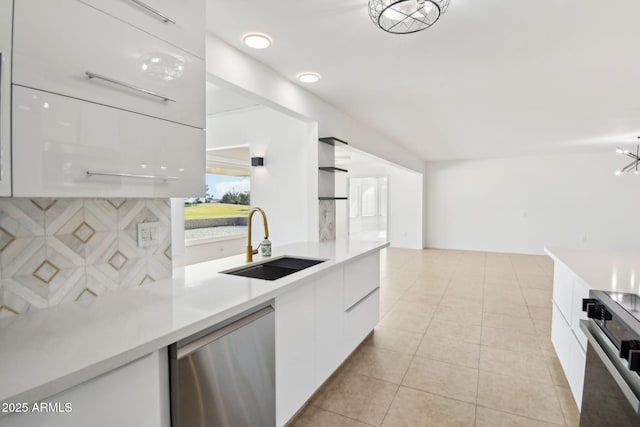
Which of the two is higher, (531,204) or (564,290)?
(531,204)

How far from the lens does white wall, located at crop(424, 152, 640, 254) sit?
22.8 ft

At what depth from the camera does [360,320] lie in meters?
2.68

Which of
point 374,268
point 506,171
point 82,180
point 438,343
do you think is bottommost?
point 438,343

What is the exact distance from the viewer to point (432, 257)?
7.36 m

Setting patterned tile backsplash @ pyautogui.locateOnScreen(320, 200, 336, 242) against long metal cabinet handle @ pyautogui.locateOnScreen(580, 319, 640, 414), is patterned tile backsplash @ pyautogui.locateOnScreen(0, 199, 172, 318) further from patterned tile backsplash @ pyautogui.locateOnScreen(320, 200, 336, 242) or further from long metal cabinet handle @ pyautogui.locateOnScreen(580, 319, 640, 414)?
long metal cabinet handle @ pyautogui.locateOnScreen(580, 319, 640, 414)

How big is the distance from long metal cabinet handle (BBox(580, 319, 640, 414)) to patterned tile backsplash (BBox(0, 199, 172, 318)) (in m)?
2.09

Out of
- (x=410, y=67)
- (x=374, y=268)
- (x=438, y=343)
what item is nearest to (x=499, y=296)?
(x=438, y=343)

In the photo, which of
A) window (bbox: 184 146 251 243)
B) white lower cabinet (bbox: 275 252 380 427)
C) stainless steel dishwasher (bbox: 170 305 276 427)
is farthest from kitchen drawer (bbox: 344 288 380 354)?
window (bbox: 184 146 251 243)

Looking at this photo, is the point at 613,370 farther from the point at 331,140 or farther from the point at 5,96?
the point at 331,140

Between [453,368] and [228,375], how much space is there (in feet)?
6.46

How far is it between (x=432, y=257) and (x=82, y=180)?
724 cm

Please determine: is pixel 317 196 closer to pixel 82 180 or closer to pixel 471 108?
pixel 471 108

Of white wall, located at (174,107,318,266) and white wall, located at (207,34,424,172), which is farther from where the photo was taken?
white wall, located at (174,107,318,266)

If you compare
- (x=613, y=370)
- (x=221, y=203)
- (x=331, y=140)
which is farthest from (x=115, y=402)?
(x=221, y=203)
